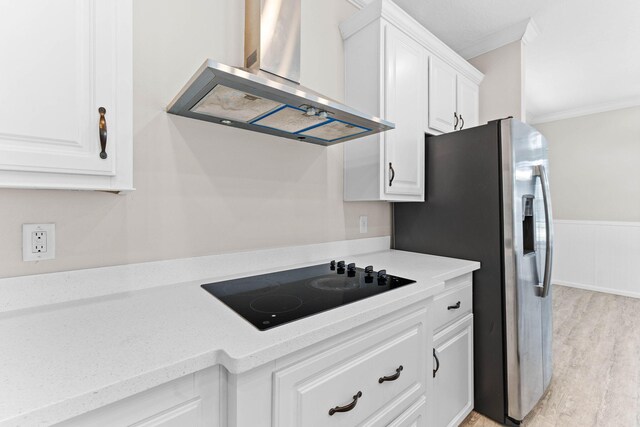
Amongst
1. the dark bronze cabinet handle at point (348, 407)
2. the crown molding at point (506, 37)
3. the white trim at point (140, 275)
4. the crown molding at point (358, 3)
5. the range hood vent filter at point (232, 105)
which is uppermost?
the crown molding at point (506, 37)

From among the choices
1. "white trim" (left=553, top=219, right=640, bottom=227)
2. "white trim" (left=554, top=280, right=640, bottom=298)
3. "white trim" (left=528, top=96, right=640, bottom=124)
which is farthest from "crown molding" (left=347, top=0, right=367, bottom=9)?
"white trim" (left=554, top=280, right=640, bottom=298)

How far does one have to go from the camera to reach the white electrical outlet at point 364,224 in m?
2.05

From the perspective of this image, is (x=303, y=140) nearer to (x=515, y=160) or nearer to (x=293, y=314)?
(x=293, y=314)

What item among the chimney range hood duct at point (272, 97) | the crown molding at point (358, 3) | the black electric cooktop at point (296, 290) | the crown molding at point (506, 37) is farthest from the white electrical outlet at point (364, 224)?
the crown molding at point (506, 37)

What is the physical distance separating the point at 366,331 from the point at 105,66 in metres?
1.14

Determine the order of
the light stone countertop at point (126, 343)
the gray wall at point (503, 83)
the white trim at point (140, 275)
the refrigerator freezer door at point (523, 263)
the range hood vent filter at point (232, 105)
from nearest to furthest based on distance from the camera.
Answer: the light stone countertop at point (126, 343), the white trim at point (140, 275), the range hood vent filter at point (232, 105), the refrigerator freezer door at point (523, 263), the gray wall at point (503, 83)

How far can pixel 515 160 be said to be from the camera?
161 cm

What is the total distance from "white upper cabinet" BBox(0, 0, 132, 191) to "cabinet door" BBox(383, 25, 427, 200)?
131cm

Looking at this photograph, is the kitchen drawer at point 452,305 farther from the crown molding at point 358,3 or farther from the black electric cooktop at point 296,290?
the crown molding at point 358,3

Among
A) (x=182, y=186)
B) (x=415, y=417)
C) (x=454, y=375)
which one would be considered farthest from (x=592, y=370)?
(x=182, y=186)

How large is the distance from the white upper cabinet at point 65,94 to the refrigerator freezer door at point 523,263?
1757 mm

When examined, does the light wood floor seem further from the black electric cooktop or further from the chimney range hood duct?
the chimney range hood duct

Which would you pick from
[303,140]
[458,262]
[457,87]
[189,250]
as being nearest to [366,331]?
[189,250]

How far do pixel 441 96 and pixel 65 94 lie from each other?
2.10 m
